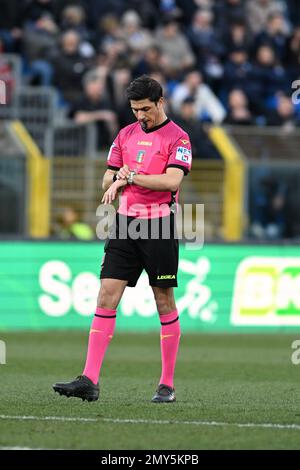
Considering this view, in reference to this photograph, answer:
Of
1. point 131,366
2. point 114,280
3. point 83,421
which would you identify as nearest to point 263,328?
point 131,366

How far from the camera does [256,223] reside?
19.6 metres

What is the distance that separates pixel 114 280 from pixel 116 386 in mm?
1662

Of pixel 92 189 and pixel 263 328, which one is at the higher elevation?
pixel 92 189

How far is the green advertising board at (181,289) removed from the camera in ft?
57.0

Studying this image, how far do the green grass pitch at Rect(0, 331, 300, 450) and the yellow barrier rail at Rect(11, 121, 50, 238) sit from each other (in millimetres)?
3857

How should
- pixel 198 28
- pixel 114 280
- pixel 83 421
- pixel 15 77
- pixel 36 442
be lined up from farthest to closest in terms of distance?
pixel 198 28 < pixel 15 77 < pixel 114 280 < pixel 83 421 < pixel 36 442

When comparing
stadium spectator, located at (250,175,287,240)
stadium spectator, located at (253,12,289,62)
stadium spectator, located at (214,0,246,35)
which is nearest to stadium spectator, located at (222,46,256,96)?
stadium spectator, located at (253,12,289,62)

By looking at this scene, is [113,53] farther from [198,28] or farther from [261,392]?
[261,392]

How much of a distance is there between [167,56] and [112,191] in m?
14.0

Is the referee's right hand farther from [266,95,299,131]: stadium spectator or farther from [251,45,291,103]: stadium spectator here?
[251,45,291,103]: stadium spectator

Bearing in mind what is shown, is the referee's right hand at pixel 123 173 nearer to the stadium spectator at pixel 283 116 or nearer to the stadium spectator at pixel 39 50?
the stadium spectator at pixel 39 50

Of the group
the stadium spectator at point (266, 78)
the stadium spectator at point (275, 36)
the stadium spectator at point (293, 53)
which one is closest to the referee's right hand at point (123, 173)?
the stadium spectator at point (266, 78)

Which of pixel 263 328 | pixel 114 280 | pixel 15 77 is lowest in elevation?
pixel 263 328

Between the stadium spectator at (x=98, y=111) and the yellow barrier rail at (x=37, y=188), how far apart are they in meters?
1.19
